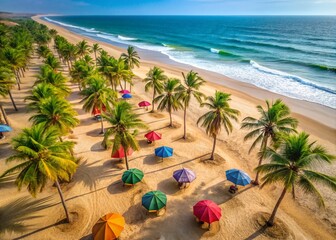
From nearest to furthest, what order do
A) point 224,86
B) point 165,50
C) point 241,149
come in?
point 241,149 → point 224,86 → point 165,50

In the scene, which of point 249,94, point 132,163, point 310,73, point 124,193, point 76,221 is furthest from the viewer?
point 310,73

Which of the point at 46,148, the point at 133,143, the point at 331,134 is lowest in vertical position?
the point at 331,134

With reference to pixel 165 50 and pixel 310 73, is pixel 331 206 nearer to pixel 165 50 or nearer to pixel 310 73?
pixel 310 73

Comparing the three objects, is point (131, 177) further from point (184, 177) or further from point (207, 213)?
point (207, 213)

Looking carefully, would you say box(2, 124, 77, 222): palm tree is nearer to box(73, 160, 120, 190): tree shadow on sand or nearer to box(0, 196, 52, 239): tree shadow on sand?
box(0, 196, 52, 239): tree shadow on sand

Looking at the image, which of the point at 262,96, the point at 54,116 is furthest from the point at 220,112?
the point at 262,96

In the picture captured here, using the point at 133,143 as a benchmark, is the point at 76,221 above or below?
below

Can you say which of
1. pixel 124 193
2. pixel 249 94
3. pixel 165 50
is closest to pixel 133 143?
pixel 124 193
